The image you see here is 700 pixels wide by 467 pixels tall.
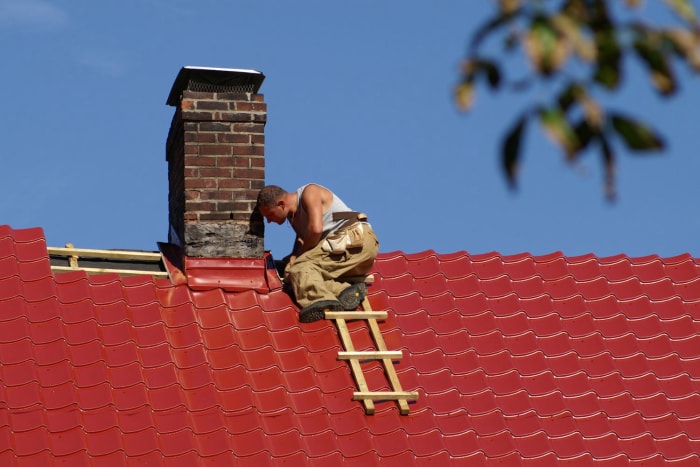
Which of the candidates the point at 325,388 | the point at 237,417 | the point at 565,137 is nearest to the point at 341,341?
the point at 325,388

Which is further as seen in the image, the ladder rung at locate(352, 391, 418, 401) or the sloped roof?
the ladder rung at locate(352, 391, 418, 401)

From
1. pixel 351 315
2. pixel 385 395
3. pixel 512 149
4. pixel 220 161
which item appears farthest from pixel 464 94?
pixel 220 161

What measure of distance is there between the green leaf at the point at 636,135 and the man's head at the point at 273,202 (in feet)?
24.3

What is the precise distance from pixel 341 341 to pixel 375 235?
1.02m

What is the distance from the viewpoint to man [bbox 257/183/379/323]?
32.5ft

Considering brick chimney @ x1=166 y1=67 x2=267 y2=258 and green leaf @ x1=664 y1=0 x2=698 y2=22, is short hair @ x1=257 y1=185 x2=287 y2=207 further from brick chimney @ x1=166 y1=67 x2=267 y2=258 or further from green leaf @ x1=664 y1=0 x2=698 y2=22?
green leaf @ x1=664 y1=0 x2=698 y2=22

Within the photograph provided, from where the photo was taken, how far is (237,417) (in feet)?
29.0

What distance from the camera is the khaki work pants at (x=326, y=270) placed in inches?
389

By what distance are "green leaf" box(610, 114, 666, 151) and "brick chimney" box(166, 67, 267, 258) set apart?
301 inches

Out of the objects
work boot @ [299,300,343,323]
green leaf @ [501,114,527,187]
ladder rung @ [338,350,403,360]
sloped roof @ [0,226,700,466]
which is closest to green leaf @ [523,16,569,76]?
green leaf @ [501,114,527,187]

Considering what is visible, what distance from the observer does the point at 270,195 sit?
10219 mm

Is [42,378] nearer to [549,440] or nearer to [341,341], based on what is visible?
[341,341]


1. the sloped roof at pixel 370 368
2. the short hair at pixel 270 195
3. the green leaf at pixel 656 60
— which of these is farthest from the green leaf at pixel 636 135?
the short hair at pixel 270 195

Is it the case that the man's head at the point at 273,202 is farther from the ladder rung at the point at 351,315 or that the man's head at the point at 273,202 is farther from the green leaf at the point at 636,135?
the green leaf at the point at 636,135
